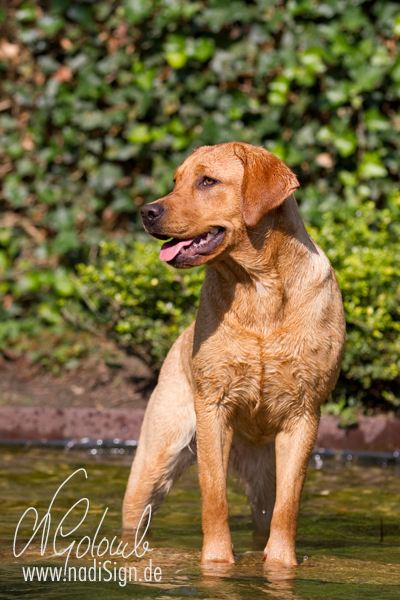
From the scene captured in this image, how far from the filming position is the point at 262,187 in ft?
10.4

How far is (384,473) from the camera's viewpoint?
494cm

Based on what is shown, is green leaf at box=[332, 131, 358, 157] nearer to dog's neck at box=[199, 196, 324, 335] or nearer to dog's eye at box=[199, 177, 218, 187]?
dog's neck at box=[199, 196, 324, 335]

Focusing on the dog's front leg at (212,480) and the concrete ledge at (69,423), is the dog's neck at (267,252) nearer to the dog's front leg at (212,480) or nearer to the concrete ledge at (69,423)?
the dog's front leg at (212,480)

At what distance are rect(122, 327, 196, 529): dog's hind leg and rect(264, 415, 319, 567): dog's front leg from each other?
0.59 meters

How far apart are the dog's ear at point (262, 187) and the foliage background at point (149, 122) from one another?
101 inches

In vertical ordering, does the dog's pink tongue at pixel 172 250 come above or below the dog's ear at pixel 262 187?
below

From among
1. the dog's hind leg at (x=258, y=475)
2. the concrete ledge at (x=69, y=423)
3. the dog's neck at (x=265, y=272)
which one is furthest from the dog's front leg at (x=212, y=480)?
the concrete ledge at (x=69, y=423)

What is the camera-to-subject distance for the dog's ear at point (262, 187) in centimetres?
316

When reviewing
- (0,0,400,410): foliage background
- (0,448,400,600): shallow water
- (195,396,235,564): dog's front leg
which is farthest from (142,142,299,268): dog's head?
(0,0,400,410): foliage background

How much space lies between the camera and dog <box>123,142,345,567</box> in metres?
3.23

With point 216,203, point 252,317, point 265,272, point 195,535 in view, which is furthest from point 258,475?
point 216,203

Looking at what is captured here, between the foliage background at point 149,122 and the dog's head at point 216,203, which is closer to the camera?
the dog's head at point 216,203

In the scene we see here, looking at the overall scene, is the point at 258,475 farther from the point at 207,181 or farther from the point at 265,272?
the point at 207,181

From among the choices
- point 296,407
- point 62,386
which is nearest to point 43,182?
point 62,386
